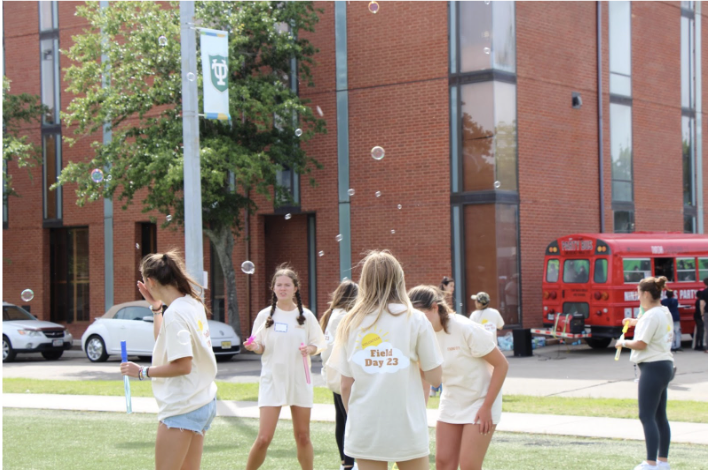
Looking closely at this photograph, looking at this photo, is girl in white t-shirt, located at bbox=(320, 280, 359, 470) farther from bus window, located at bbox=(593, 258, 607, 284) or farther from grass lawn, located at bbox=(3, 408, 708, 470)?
bus window, located at bbox=(593, 258, 607, 284)

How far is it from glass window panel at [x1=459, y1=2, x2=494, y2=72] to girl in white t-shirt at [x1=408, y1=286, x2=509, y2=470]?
1665 centimetres

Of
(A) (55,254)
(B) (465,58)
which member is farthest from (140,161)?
(A) (55,254)

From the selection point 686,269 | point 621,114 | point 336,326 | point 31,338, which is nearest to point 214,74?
point 336,326

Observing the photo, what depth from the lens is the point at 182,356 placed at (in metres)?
4.98

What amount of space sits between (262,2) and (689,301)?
486 inches

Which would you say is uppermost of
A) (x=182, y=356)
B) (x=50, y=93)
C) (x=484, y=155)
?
(x=50, y=93)

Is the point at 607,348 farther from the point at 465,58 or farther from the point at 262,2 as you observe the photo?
the point at 262,2

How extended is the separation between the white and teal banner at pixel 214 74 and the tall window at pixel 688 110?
55.2 ft

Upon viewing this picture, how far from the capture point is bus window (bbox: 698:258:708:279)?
21188mm

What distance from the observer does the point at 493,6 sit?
21.4m

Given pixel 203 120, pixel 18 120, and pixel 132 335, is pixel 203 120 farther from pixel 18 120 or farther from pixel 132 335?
pixel 18 120

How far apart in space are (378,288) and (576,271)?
656 inches

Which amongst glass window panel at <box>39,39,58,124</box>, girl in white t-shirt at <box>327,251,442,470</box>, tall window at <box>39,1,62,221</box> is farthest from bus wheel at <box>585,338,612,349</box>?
girl in white t-shirt at <box>327,251,442,470</box>

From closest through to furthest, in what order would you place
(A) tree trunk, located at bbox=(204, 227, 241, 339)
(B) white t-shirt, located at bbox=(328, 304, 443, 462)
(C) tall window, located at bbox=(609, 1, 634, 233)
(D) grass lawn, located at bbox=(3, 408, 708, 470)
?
(B) white t-shirt, located at bbox=(328, 304, 443, 462) < (D) grass lawn, located at bbox=(3, 408, 708, 470) < (A) tree trunk, located at bbox=(204, 227, 241, 339) < (C) tall window, located at bbox=(609, 1, 634, 233)
